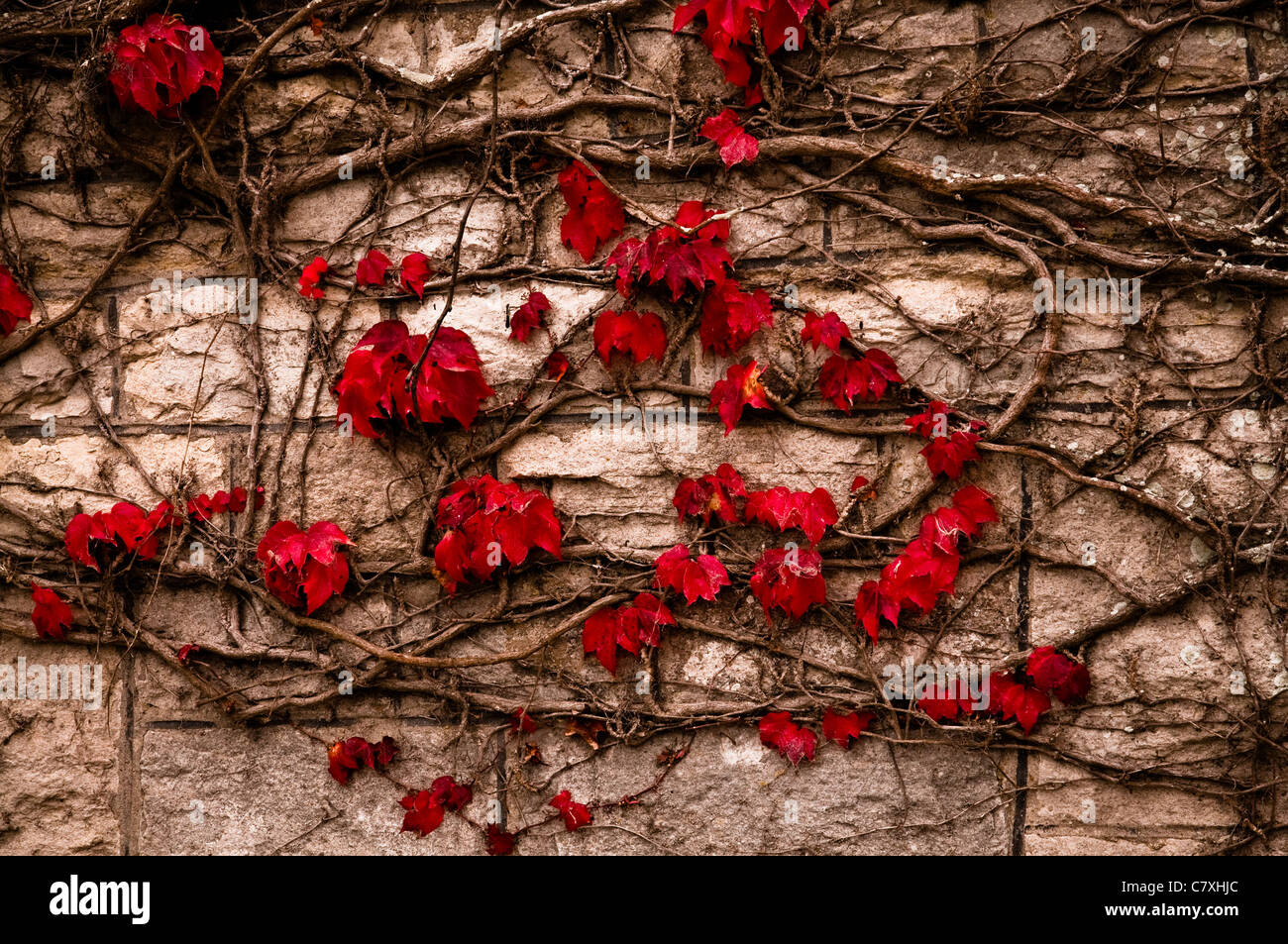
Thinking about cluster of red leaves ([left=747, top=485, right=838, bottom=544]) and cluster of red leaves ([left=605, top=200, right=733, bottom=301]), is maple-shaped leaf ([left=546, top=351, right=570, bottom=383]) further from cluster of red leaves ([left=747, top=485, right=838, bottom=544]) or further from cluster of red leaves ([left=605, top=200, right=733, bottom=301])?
cluster of red leaves ([left=747, top=485, right=838, bottom=544])

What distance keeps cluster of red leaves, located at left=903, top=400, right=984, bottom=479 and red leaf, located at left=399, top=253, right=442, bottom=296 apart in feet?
4.52

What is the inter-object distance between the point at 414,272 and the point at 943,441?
150 centimetres

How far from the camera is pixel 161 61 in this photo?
2.32 m

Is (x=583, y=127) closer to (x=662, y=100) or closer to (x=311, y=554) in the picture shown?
(x=662, y=100)

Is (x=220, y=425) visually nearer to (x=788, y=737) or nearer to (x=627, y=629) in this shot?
(x=627, y=629)

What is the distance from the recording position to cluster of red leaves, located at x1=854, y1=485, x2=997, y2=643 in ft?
7.22

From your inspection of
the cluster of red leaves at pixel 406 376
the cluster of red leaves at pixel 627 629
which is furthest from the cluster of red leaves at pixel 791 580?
the cluster of red leaves at pixel 406 376

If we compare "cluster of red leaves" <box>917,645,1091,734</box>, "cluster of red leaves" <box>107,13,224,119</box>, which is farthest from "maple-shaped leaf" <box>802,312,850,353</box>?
"cluster of red leaves" <box>107,13,224,119</box>

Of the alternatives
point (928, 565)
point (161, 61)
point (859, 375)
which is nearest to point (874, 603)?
point (928, 565)

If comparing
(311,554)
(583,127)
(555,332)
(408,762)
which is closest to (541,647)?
(408,762)

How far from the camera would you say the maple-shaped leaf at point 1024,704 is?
218cm

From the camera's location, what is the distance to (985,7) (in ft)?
7.35

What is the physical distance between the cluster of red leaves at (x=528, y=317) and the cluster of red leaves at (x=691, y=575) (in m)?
0.73

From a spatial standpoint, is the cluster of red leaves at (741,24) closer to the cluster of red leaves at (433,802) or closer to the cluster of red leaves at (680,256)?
the cluster of red leaves at (680,256)
